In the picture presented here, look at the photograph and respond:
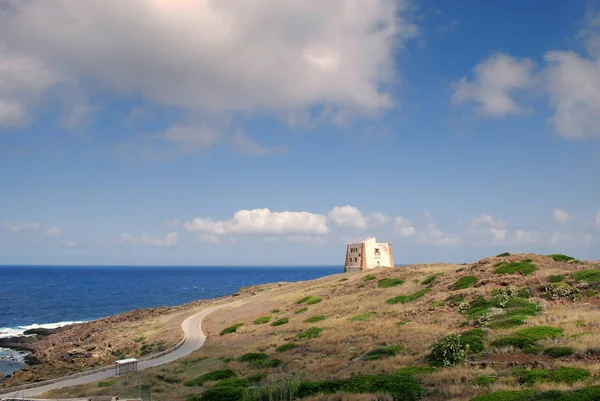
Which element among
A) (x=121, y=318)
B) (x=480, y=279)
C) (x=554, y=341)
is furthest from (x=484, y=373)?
(x=121, y=318)

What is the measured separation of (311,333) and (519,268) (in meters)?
20.4

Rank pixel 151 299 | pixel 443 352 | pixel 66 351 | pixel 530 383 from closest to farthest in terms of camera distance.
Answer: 1. pixel 530 383
2. pixel 443 352
3. pixel 66 351
4. pixel 151 299

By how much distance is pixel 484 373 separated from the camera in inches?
671

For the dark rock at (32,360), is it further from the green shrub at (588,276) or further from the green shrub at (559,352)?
the green shrub at (588,276)

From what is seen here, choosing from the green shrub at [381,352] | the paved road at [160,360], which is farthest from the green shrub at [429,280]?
the green shrub at [381,352]

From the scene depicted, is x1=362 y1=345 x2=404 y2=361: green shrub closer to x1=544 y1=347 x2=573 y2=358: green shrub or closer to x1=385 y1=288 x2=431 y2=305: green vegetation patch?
x1=544 y1=347 x2=573 y2=358: green shrub

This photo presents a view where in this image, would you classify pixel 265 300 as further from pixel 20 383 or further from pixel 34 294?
pixel 34 294

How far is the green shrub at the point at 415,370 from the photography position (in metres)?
18.6

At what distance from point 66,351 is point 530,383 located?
167ft

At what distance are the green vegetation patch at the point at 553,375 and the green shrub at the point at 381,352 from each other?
27.4 ft

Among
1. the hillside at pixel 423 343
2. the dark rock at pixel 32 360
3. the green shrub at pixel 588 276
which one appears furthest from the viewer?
the dark rock at pixel 32 360

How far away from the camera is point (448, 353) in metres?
20.2

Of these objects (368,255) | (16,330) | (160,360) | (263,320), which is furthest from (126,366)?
(16,330)

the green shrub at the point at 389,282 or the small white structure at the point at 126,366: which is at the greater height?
the green shrub at the point at 389,282
